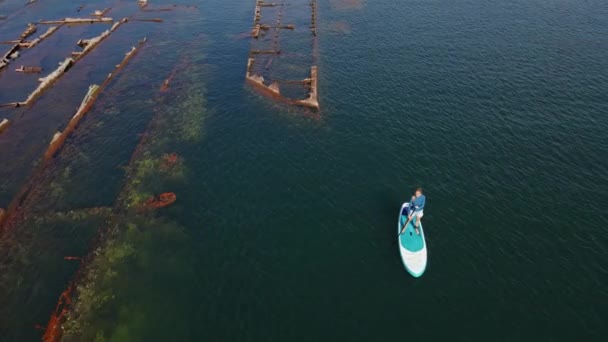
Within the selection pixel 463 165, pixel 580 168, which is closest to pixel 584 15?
pixel 580 168

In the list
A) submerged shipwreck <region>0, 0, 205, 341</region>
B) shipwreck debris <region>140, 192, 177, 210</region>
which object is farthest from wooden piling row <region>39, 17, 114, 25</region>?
shipwreck debris <region>140, 192, 177, 210</region>

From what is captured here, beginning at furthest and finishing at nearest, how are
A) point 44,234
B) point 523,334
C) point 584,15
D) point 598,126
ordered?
point 584,15 → point 598,126 → point 44,234 → point 523,334

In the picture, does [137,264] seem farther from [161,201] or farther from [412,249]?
[412,249]

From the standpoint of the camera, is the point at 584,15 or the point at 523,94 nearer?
the point at 523,94

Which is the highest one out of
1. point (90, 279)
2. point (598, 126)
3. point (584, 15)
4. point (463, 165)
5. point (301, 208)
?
point (584, 15)

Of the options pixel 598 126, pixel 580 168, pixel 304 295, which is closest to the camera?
pixel 304 295

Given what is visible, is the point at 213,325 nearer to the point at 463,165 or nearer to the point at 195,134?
the point at 195,134

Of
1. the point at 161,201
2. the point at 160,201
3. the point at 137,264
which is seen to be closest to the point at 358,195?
the point at 161,201

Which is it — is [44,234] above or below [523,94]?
below
